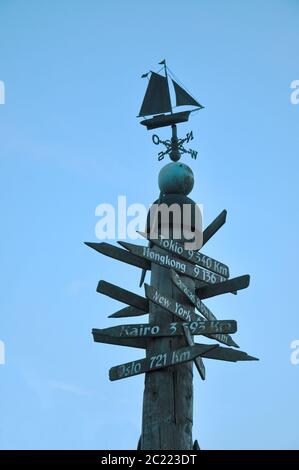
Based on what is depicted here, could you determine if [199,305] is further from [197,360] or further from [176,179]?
[176,179]

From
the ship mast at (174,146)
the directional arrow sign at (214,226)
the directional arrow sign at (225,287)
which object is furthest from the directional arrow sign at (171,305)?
the ship mast at (174,146)

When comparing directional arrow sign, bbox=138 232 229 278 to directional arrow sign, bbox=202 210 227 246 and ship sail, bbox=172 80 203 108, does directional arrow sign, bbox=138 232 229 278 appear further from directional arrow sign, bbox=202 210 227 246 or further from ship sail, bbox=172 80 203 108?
ship sail, bbox=172 80 203 108

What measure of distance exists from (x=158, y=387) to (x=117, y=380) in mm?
506

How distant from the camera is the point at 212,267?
12.8 m

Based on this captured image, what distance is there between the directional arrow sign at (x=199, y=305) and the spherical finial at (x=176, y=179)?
144 cm

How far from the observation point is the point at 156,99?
549 inches

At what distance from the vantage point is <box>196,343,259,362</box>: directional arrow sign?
12.4 meters

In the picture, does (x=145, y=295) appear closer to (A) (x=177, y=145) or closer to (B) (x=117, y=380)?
(B) (x=117, y=380)

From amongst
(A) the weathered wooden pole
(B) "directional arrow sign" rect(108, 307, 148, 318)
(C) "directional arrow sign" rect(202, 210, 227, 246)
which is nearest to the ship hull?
(C) "directional arrow sign" rect(202, 210, 227, 246)

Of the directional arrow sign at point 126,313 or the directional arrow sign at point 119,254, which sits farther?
the directional arrow sign at point 126,313

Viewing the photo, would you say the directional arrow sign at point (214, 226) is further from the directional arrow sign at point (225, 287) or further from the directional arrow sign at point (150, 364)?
the directional arrow sign at point (150, 364)

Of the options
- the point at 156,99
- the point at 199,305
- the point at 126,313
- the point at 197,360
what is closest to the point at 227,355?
the point at 197,360

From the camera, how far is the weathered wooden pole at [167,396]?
38.0ft

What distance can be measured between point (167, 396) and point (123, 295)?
4.62 ft
